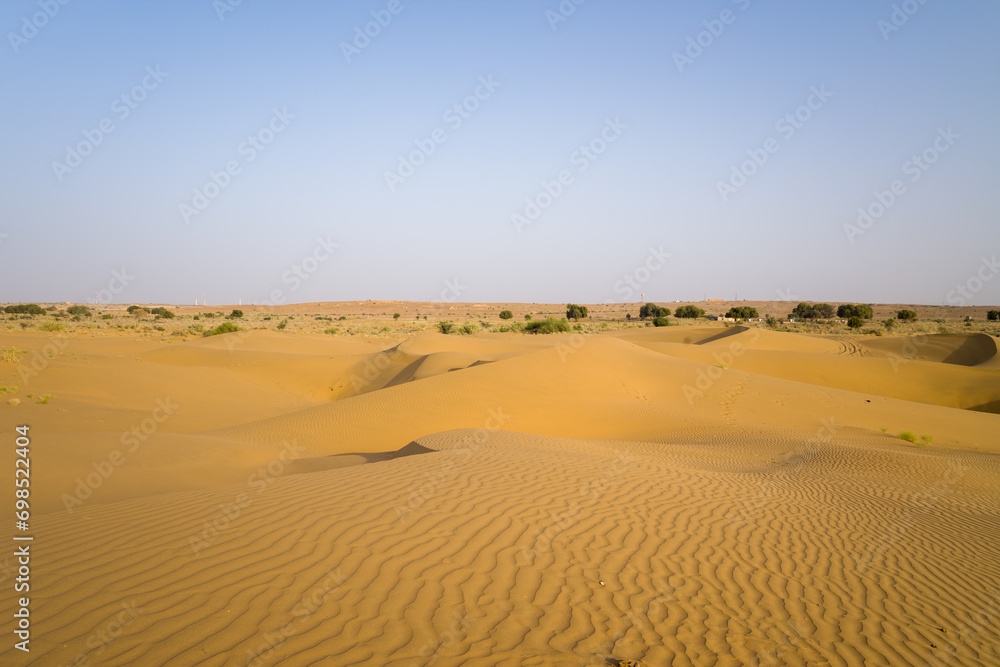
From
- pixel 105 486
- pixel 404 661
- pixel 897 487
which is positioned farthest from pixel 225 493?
pixel 897 487

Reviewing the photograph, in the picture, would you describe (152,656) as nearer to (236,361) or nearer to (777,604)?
(777,604)

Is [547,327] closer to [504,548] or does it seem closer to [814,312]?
[504,548]

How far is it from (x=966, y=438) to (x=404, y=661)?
19.1m

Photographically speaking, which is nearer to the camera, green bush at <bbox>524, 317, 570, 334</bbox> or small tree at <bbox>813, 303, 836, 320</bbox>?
green bush at <bbox>524, 317, 570, 334</bbox>

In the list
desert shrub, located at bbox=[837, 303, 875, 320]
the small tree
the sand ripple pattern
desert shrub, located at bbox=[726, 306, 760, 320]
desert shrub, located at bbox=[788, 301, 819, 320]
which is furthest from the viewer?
desert shrub, located at bbox=[788, 301, 819, 320]

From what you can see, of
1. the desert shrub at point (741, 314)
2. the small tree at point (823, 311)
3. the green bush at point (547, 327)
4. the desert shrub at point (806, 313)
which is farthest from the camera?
the desert shrub at point (806, 313)

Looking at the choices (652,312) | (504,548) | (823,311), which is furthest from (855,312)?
(504,548)

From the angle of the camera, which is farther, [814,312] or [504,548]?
[814,312]

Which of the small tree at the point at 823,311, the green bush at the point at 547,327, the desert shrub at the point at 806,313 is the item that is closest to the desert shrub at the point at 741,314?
the desert shrub at the point at 806,313

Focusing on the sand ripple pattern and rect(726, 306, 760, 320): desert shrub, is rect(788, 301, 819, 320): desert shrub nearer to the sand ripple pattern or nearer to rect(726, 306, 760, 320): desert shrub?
rect(726, 306, 760, 320): desert shrub

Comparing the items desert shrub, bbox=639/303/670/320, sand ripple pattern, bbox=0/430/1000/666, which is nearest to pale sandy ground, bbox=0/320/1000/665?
sand ripple pattern, bbox=0/430/1000/666

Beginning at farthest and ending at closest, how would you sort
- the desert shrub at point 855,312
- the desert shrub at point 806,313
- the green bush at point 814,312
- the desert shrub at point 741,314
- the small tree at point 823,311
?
the desert shrub at point 806,313 < the green bush at point 814,312 < the small tree at point 823,311 < the desert shrub at point 741,314 < the desert shrub at point 855,312

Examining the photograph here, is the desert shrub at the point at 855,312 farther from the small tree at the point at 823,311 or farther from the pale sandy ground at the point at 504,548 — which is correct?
the pale sandy ground at the point at 504,548

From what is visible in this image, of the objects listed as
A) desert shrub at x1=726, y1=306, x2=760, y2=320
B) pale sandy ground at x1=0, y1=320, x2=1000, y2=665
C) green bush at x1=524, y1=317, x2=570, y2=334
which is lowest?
pale sandy ground at x1=0, y1=320, x2=1000, y2=665
